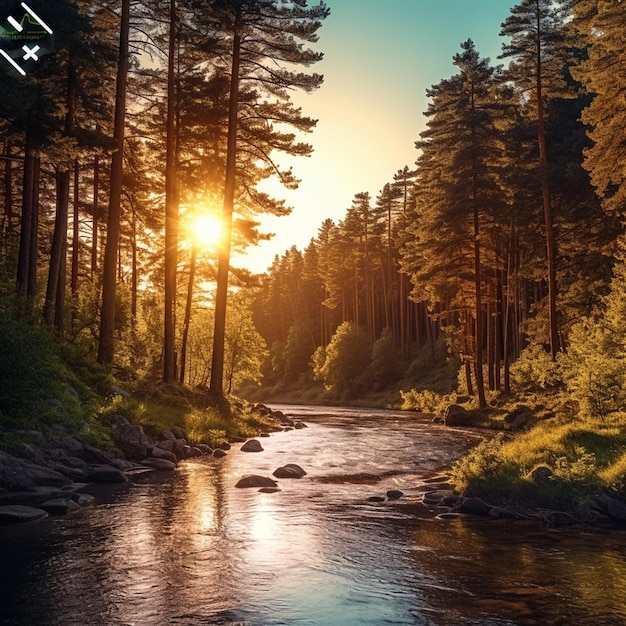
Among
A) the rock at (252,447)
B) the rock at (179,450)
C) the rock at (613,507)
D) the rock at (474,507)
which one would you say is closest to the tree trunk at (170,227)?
the rock at (252,447)

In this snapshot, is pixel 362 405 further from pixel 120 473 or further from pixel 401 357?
pixel 120 473

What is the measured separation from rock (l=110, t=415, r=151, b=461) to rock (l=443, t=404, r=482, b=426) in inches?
802

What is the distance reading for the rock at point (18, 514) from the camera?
10.2 meters

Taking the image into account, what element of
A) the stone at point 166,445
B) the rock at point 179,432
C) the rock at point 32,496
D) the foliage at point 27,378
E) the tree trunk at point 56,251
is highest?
the tree trunk at point 56,251

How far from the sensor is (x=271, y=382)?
3725 inches

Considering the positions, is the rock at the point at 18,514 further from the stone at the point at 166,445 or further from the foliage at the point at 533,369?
the foliage at the point at 533,369

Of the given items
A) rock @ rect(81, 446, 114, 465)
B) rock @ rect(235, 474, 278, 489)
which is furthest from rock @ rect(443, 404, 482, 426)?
rock @ rect(81, 446, 114, 465)

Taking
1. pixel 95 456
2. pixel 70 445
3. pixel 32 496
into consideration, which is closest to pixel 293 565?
pixel 32 496

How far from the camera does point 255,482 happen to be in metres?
14.4

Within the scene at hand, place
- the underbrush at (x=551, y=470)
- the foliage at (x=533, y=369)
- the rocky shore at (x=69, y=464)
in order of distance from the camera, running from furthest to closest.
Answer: the foliage at (x=533, y=369), the underbrush at (x=551, y=470), the rocky shore at (x=69, y=464)

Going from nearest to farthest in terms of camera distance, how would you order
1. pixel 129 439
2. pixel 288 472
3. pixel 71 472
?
pixel 71 472 → pixel 288 472 → pixel 129 439

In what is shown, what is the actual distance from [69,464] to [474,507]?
29.8 feet

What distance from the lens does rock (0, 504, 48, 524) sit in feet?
33.6

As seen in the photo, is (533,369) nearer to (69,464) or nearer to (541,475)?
(541,475)
